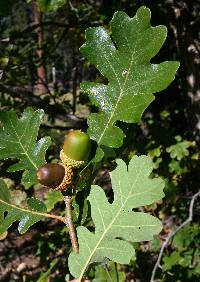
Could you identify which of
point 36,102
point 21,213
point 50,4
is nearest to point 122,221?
point 21,213

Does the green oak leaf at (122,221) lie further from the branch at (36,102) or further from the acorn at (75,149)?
the branch at (36,102)

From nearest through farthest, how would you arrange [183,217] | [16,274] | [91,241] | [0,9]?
[91,241] < [0,9] < [183,217] < [16,274]

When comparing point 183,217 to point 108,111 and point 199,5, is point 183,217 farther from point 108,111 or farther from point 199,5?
point 108,111

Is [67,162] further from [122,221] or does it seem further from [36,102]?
[36,102]

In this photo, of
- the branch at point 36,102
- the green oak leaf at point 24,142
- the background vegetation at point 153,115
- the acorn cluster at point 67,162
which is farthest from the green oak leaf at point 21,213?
the branch at point 36,102

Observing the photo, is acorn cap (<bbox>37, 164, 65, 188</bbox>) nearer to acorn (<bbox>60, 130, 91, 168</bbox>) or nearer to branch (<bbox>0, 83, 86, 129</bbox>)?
acorn (<bbox>60, 130, 91, 168</bbox>)

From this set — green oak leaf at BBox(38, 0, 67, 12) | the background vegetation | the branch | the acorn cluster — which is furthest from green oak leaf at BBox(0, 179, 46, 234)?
the branch

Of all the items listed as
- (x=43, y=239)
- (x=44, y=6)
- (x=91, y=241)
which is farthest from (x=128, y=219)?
(x=43, y=239)
